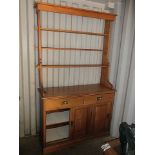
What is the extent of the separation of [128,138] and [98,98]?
3.83ft

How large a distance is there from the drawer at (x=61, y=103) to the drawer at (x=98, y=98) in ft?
0.36

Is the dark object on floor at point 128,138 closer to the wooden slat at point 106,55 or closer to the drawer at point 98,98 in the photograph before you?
the drawer at point 98,98

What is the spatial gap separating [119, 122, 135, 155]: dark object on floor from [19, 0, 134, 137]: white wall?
1.13 m

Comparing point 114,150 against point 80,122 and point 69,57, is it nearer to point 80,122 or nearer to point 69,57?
point 80,122

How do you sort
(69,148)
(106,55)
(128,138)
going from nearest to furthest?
(128,138), (69,148), (106,55)

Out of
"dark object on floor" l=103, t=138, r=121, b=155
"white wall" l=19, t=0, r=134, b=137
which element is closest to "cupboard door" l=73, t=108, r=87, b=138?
"white wall" l=19, t=0, r=134, b=137

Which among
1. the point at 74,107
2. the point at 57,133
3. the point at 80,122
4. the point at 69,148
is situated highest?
the point at 74,107

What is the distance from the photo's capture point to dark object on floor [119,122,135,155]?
1.20m

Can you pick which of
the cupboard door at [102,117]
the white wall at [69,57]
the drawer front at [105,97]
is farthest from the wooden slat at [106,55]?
the cupboard door at [102,117]

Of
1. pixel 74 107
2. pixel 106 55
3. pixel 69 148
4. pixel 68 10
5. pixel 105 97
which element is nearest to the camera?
pixel 68 10

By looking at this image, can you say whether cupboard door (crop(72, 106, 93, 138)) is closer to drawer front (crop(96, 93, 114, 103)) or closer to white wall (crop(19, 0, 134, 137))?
drawer front (crop(96, 93, 114, 103))

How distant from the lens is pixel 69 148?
92.6 inches

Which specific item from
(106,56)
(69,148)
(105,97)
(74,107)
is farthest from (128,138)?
(106,56)
